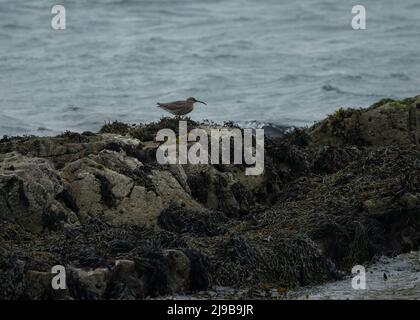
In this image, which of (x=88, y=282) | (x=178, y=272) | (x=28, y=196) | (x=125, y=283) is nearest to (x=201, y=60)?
(x=28, y=196)

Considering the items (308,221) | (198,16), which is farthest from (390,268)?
(198,16)

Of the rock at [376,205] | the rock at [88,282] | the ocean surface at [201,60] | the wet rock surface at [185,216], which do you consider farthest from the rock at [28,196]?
the ocean surface at [201,60]

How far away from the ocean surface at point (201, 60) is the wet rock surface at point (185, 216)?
6.19 metres

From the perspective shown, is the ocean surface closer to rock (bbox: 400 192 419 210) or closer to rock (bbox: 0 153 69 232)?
rock (bbox: 0 153 69 232)

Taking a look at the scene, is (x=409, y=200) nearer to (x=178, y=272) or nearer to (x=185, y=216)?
(x=185, y=216)

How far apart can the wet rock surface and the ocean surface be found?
20.3 ft

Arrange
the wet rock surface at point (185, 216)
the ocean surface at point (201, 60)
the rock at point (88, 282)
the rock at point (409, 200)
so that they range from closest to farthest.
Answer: the rock at point (88, 282) → the wet rock surface at point (185, 216) → the rock at point (409, 200) → the ocean surface at point (201, 60)

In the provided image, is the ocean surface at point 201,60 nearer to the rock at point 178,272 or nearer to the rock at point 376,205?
the rock at point 376,205

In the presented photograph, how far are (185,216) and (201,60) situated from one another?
14030 millimetres

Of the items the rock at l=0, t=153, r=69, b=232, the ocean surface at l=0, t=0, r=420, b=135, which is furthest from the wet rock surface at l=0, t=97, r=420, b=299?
the ocean surface at l=0, t=0, r=420, b=135

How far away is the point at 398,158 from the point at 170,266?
3542mm

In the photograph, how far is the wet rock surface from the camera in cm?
859

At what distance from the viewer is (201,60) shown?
2372cm

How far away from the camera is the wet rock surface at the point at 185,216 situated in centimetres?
859
